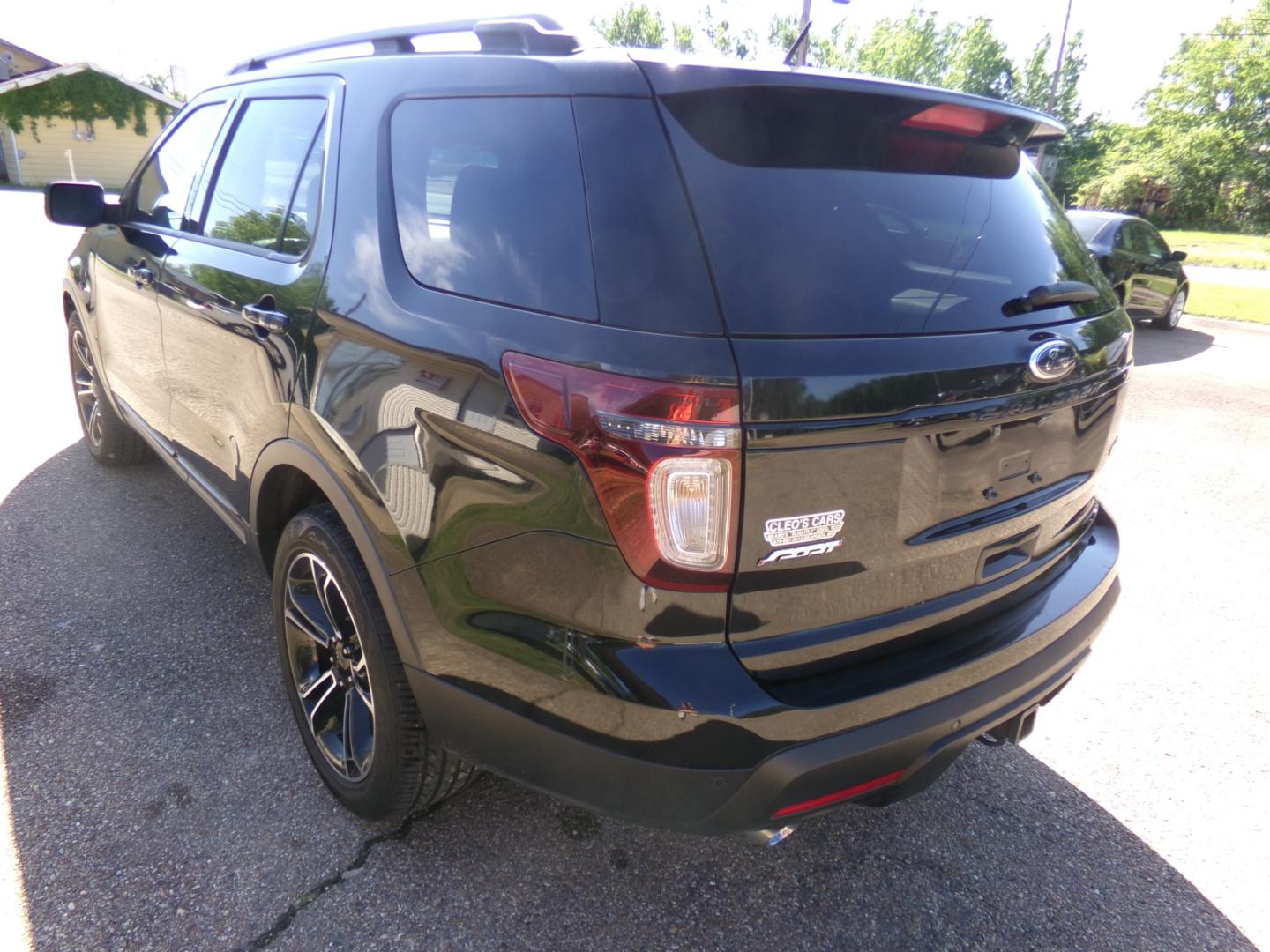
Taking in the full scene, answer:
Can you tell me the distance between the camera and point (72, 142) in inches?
1490

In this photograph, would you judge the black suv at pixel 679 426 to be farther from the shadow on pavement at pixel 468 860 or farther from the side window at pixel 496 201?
the shadow on pavement at pixel 468 860

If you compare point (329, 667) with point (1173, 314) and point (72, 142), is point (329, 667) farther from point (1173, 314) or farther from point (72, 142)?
point (72, 142)

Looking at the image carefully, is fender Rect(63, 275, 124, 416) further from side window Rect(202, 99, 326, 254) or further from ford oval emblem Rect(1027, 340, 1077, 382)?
ford oval emblem Rect(1027, 340, 1077, 382)

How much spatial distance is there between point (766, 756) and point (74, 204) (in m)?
3.86

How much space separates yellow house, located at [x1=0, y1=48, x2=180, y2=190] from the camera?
119 ft

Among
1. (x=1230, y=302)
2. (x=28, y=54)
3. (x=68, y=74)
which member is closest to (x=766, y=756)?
(x=1230, y=302)

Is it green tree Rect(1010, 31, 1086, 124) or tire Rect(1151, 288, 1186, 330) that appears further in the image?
green tree Rect(1010, 31, 1086, 124)

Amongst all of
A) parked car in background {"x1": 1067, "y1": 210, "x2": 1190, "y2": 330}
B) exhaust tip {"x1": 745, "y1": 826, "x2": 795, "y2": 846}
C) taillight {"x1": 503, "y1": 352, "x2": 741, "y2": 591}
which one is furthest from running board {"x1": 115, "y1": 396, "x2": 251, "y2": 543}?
parked car in background {"x1": 1067, "y1": 210, "x2": 1190, "y2": 330}

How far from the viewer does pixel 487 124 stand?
191 centimetres

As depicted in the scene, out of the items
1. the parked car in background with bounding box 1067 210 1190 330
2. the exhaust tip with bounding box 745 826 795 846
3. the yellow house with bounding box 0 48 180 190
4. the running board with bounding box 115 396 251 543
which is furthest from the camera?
the yellow house with bounding box 0 48 180 190

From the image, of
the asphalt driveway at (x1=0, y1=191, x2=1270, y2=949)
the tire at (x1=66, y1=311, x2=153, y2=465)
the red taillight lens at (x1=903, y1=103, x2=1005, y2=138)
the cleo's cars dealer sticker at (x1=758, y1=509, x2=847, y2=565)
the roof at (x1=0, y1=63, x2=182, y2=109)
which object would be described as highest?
the roof at (x1=0, y1=63, x2=182, y2=109)

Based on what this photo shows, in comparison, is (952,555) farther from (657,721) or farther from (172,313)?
(172,313)

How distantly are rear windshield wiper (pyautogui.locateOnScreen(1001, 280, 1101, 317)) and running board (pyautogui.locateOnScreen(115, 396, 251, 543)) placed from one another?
2.25m

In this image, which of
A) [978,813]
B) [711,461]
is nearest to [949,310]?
[711,461]
